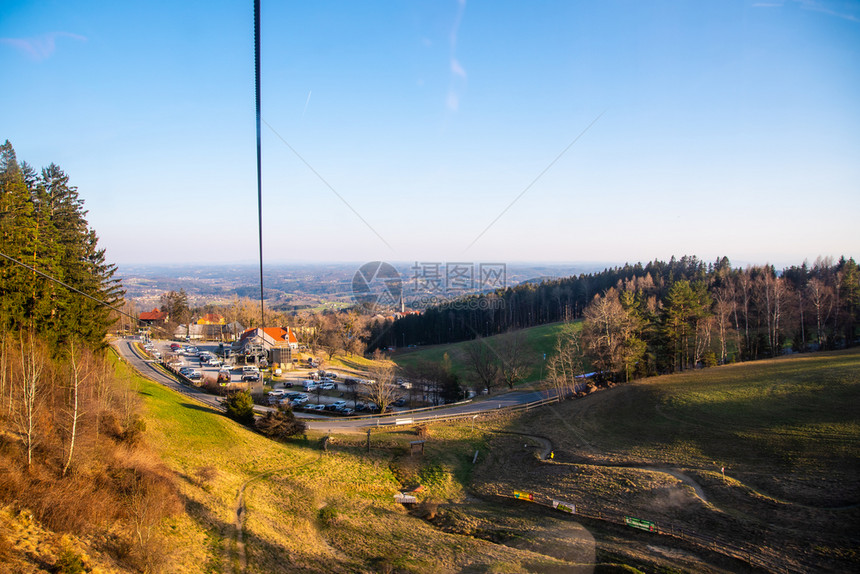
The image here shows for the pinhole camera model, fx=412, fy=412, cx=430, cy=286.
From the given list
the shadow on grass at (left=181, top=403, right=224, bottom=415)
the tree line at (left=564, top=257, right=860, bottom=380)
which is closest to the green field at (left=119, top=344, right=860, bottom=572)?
the shadow on grass at (left=181, top=403, right=224, bottom=415)

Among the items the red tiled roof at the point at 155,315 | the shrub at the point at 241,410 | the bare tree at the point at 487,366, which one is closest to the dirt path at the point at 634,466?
the shrub at the point at 241,410

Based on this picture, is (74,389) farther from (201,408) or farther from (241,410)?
(201,408)

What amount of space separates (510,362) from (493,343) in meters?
11.9

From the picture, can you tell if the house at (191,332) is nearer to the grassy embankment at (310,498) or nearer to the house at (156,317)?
the house at (156,317)

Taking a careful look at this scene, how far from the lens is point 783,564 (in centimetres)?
1290

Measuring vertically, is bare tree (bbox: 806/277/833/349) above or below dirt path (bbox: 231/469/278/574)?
above

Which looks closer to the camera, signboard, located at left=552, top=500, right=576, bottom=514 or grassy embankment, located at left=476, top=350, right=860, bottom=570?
grassy embankment, located at left=476, top=350, right=860, bottom=570

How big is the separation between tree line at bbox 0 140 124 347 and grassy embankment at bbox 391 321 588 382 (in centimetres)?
4583

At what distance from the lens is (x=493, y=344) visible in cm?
6600

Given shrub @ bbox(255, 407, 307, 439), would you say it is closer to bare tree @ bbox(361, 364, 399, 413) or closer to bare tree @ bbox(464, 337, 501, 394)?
bare tree @ bbox(361, 364, 399, 413)

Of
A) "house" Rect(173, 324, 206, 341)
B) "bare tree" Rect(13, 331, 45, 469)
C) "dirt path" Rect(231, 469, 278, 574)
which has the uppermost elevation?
"bare tree" Rect(13, 331, 45, 469)

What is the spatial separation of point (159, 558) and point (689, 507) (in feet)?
62.3

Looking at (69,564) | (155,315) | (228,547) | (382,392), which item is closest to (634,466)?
(228,547)

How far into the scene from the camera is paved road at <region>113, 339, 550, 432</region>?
33.3m
